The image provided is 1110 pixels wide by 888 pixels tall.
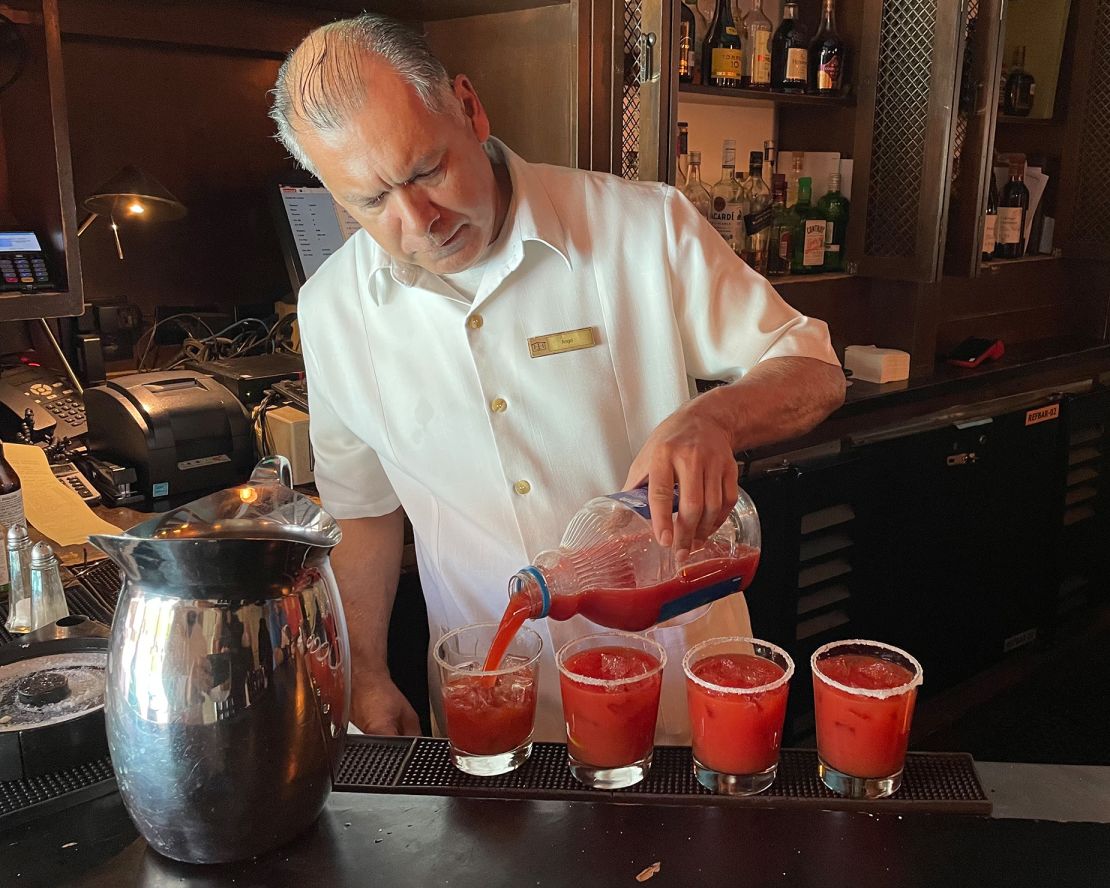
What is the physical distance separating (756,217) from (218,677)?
2.50 metres

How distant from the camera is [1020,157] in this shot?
3562mm

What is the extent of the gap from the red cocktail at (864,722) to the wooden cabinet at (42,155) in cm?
151

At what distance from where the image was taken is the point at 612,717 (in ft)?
3.19

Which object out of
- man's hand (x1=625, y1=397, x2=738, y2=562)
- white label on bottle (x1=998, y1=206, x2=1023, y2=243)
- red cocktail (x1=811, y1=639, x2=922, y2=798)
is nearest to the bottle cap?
man's hand (x1=625, y1=397, x2=738, y2=562)

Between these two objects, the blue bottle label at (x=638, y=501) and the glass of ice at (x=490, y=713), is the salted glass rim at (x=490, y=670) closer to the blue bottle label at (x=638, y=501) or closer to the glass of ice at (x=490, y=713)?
the glass of ice at (x=490, y=713)

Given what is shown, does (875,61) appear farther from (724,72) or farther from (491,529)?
(491,529)

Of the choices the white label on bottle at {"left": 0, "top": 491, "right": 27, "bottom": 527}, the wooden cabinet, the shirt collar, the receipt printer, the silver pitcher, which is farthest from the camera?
the receipt printer

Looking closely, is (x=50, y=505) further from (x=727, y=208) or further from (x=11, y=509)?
(x=727, y=208)

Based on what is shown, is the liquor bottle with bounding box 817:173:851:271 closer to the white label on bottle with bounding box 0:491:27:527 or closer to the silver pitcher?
the white label on bottle with bounding box 0:491:27:527

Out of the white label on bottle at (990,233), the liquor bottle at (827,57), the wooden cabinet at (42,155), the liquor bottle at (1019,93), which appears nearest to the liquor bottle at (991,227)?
the white label on bottle at (990,233)

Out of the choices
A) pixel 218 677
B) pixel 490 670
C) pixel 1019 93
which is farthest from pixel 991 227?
pixel 218 677

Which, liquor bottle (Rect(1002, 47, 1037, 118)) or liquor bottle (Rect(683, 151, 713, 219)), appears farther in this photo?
liquor bottle (Rect(1002, 47, 1037, 118))

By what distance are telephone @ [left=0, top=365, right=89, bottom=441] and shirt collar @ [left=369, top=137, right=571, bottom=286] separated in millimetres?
1031

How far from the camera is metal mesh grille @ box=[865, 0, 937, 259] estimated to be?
296 cm
